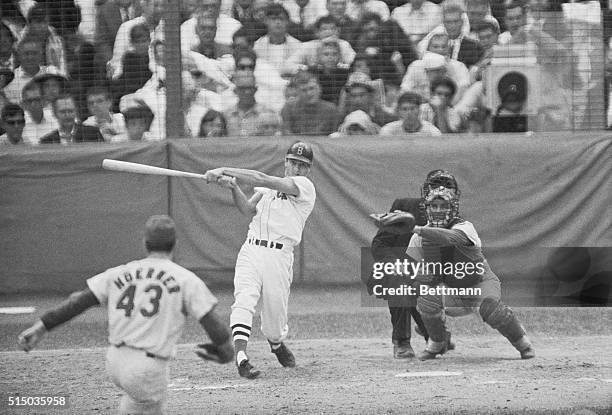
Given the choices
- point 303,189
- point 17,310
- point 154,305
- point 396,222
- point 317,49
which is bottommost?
point 17,310

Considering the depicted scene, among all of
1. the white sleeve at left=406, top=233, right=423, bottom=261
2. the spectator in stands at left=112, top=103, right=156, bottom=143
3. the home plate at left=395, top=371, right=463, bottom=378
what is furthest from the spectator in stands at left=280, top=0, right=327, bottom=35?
the home plate at left=395, top=371, right=463, bottom=378

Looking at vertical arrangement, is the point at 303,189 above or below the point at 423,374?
above

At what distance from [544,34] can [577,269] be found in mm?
2478

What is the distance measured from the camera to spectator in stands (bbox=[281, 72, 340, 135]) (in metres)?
10.7

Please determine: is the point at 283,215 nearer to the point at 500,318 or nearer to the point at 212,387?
the point at 212,387

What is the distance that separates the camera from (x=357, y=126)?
35.9ft

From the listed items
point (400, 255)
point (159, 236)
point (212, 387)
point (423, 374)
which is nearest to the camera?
point (159, 236)

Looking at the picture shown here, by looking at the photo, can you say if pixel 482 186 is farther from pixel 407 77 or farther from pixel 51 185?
pixel 51 185

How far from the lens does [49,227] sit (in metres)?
10.9

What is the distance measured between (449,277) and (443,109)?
10.9 ft

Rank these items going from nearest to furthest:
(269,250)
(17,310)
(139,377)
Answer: (139,377)
(269,250)
(17,310)

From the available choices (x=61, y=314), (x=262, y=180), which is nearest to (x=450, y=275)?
(x=262, y=180)

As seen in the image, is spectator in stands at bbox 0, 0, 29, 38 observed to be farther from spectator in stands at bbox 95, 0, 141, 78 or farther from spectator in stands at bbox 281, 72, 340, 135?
spectator in stands at bbox 281, 72, 340, 135

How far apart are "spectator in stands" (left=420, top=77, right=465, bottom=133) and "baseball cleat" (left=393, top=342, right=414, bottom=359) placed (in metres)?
3.56
